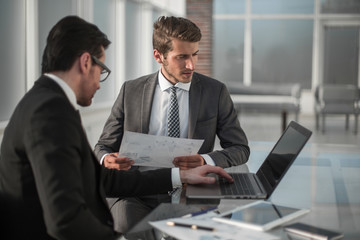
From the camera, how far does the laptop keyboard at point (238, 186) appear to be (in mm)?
1802

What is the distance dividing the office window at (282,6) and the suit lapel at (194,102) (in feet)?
37.9

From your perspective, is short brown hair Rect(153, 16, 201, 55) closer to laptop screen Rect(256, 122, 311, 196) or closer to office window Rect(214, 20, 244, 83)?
laptop screen Rect(256, 122, 311, 196)

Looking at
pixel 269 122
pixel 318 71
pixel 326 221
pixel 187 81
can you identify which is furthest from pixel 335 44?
pixel 326 221

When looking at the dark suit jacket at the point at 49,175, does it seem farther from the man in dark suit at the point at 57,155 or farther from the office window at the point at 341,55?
the office window at the point at 341,55

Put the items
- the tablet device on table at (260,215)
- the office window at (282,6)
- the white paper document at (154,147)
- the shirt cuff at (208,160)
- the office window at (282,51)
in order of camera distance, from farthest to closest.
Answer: the office window at (282,51), the office window at (282,6), the shirt cuff at (208,160), the white paper document at (154,147), the tablet device on table at (260,215)

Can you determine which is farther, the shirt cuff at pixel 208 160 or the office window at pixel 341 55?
the office window at pixel 341 55

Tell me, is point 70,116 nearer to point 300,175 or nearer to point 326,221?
point 326,221

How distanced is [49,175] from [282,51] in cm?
1312

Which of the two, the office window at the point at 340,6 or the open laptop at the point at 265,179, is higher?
the office window at the point at 340,6

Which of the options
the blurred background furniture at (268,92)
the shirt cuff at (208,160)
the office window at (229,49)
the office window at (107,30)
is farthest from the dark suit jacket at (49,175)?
the office window at (229,49)

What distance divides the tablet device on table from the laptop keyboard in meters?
0.13

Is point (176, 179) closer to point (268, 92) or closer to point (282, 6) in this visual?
point (268, 92)

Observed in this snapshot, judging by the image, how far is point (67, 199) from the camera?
1298 millimetres

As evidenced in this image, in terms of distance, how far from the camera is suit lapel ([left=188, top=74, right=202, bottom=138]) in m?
2.54
